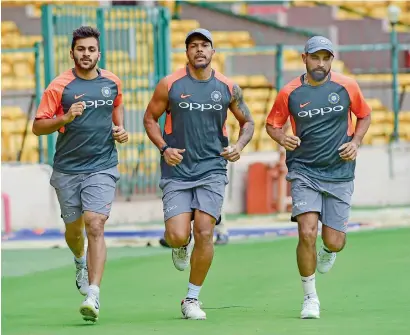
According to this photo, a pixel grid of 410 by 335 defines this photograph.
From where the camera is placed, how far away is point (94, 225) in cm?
1096

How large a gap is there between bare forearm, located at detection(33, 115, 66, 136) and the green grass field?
4.86 ft

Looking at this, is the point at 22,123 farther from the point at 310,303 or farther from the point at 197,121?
the point at 310,303

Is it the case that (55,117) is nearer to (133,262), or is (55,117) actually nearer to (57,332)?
(57,332)

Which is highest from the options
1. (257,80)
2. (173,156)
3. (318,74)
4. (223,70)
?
(318,74)

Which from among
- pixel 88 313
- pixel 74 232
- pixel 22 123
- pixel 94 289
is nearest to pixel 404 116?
pixel 22 123

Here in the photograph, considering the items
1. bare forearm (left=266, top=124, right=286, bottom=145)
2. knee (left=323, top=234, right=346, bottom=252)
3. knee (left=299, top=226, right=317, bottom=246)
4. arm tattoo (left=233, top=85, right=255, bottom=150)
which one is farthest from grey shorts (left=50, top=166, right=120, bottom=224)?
knee (left=323, top=234, right=346, bottom=252)

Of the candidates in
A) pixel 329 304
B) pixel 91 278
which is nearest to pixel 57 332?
pixel 91 278

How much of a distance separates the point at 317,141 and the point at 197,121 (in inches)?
37.4

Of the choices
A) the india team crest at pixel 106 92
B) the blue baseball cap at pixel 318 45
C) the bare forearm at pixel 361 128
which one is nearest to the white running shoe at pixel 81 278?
the india team crest at pixel 106 92

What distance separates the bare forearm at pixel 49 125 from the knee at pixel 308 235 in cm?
203

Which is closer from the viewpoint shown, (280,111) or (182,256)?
(280,111)

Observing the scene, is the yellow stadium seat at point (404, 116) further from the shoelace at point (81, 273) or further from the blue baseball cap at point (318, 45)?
the blue baseball cap at point (318, 45)

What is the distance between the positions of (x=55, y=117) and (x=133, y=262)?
4494 millimetres

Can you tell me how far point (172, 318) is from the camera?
10828 mm
